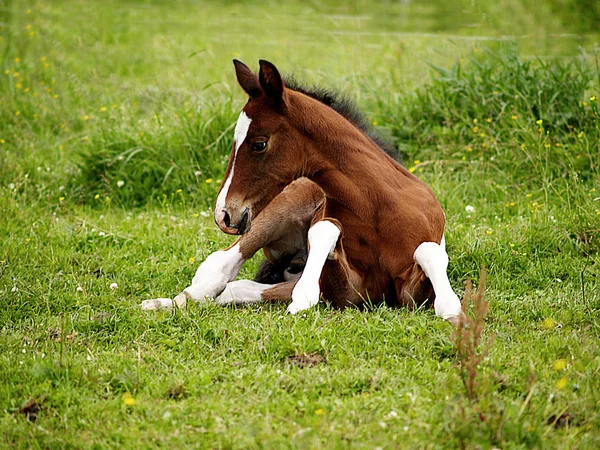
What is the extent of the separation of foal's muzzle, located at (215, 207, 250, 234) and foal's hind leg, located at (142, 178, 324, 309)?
0.44 metres

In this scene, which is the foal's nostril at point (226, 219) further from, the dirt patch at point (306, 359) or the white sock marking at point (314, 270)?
the dirt patch at point (306, 359)

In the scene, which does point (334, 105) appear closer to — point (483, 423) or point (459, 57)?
point (483, 423)

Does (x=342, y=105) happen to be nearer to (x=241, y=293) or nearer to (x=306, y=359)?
(x=241, y=293)

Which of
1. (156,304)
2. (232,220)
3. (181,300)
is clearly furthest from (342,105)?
(156,304)

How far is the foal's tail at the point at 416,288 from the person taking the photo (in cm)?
436

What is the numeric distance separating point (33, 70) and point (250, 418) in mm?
7330

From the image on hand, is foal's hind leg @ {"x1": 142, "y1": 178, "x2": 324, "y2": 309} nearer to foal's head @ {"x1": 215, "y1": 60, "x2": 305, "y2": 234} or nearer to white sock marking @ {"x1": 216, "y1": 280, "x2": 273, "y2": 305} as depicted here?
white sock marking @ {"x1": 216, "y1": 280, "x2": 273, "y2": 305}

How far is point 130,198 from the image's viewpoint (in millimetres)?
6941

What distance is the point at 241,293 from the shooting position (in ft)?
15.7

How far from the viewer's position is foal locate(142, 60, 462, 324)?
4316mm

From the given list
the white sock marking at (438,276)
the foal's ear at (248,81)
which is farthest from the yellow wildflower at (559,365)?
the foal's ear at (248,81)

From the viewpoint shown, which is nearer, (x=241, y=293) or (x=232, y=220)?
(x=232, y=220)

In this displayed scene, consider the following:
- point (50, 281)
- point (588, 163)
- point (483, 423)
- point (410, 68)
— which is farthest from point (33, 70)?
point (483, 423)

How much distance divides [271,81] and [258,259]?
1.76m
